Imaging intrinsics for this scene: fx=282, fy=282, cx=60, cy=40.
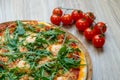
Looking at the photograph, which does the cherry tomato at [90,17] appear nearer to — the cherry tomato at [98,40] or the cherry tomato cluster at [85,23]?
the cherry tomato cluster at [85,23]

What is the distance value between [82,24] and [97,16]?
210mm

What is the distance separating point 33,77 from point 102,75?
37 centimetres

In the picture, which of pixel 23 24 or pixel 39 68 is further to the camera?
pixel 23 24

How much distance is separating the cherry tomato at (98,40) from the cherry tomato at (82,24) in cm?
12

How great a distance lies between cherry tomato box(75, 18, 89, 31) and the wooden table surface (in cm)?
3

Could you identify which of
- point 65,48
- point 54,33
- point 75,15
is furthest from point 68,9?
point 65,48

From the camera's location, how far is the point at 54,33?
1434mm

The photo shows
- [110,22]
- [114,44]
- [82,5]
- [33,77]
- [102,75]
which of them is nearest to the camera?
[33,77]

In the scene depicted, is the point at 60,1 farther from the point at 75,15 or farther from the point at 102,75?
the point at 102,75

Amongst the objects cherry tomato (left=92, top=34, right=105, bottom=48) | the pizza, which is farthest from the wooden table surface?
the pizza

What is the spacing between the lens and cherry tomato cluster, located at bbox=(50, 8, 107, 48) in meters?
1.51

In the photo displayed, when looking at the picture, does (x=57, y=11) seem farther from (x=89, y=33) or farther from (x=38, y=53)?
(x=38, y=53)

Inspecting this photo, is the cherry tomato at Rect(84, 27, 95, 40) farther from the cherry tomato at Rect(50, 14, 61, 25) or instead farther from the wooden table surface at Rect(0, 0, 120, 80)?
the cherry tomato at Rect(50, 14, 61, 25)

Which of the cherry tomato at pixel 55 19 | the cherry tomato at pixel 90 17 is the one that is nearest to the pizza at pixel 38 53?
the cherry tomato at pixel 55 19
